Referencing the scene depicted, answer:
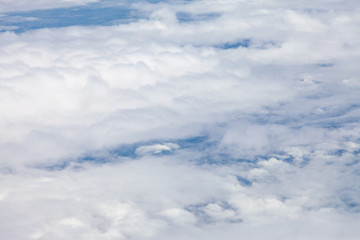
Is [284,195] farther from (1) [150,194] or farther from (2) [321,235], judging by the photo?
(1) [150,194]

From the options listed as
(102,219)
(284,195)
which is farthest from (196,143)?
(102,219)

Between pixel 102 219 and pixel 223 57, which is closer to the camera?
pixel 102 219

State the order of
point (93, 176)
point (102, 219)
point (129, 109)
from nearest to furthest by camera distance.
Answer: point (102, 219), point (93, 176), point (129, 109)

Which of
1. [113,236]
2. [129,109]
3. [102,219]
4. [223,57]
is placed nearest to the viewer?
[113,236]

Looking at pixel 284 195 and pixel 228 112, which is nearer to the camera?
pixel 284 195

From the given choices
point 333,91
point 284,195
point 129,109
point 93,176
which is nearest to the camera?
point 284,195

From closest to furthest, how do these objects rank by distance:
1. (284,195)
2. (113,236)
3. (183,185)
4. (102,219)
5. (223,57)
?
(113,236) < (102,219) < (284,195) < (183,185) < (223,57)

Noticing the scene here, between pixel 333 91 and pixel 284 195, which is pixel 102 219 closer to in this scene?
pixel 284 195

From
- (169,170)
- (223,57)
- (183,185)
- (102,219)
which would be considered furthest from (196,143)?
(223,57)
